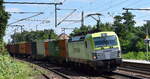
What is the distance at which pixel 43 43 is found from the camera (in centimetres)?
4497

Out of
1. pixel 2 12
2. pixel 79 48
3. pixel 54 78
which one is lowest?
Result: pixel 54 78

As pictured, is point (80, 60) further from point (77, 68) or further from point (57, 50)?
point (57, 50)

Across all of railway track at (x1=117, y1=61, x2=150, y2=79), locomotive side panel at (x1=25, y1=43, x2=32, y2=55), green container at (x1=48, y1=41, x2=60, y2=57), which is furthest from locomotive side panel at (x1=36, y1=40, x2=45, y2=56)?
railway track at (x1=117, y1=61, x2=150, y2=79)

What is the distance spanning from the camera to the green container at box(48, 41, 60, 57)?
119 feet

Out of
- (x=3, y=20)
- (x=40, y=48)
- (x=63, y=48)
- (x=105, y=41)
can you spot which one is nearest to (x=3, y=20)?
(x=3, y=20)

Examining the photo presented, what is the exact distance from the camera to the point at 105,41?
23875 millimetres

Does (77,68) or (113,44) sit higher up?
(113,44)

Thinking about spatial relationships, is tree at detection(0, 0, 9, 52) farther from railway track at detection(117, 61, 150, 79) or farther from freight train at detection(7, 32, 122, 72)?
railway track at detection(117, 61, 150, 79)

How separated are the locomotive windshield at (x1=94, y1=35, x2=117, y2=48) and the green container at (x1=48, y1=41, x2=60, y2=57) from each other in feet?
38.7

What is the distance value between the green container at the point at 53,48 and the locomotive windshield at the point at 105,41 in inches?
464

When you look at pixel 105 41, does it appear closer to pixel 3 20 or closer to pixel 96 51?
pixel 96 51

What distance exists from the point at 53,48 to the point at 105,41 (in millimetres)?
15191

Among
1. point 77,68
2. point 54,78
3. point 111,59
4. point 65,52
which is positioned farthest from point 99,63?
point 65,52

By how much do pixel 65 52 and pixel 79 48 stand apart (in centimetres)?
607
